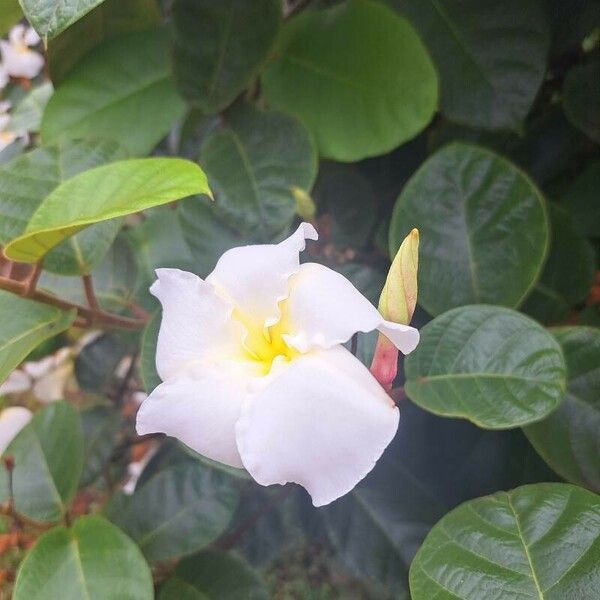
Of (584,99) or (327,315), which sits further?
(584,99)

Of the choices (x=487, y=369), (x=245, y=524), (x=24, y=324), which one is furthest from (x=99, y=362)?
(x=487, y=369)

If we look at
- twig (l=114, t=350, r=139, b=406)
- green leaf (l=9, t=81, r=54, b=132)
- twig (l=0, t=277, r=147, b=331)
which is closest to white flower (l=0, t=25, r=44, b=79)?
green leaf (l=9, t=81, r=54, b=132)

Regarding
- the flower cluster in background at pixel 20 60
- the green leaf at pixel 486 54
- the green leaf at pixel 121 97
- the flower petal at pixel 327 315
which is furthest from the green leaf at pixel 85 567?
the flower cluster in background at pixel 20 60

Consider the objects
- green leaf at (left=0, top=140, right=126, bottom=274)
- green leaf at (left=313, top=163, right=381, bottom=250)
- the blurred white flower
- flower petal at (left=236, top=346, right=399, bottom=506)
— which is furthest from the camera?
the blurred white flower

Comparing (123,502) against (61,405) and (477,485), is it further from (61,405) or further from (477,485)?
(477,485)

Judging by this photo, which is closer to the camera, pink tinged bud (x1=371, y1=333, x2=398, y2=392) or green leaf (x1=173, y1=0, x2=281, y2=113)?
pink tinged bud (x1=371, y1=333, x2=398, y2=392)

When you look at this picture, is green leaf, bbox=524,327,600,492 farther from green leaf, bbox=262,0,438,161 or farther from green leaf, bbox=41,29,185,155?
green leaf, bbox=41,29,185,155

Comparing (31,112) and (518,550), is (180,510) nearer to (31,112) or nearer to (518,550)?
(518,550)
